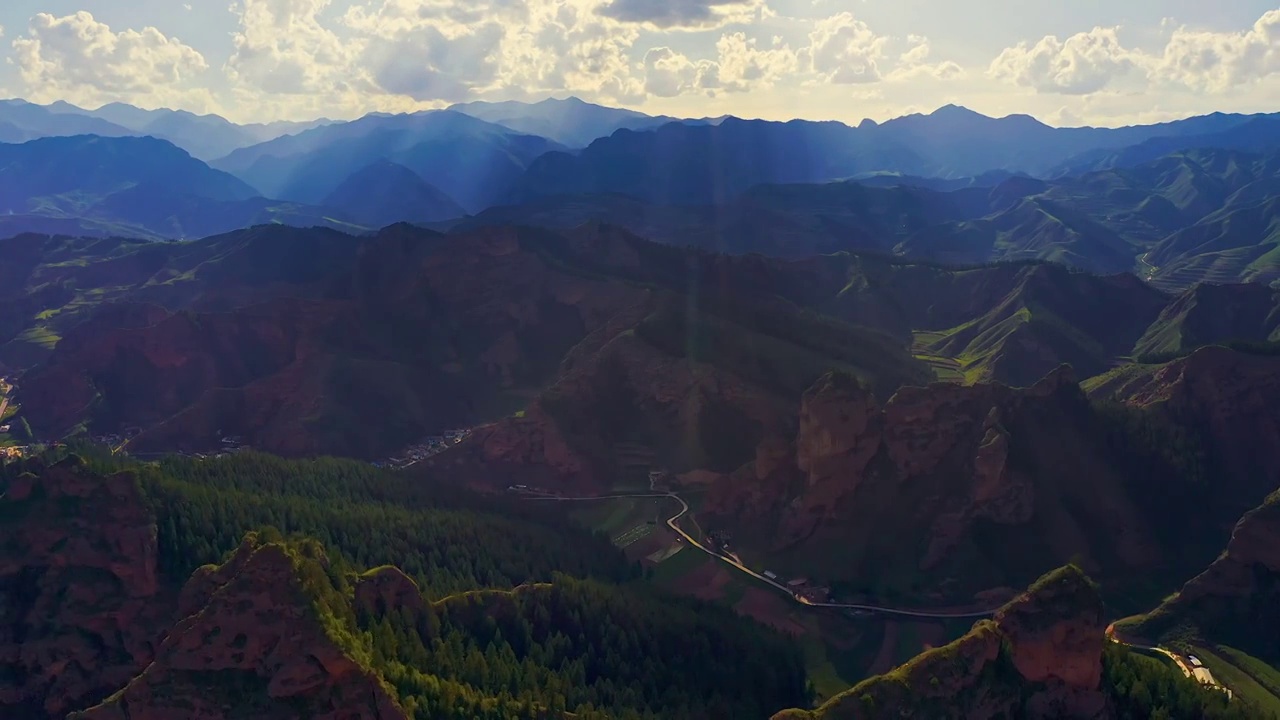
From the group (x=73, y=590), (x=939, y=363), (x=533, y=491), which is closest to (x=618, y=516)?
(x=533, y=491)

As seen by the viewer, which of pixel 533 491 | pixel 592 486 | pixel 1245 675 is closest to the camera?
pixel 1245 675

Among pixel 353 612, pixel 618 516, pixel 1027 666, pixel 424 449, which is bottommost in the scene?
pixel 618 516

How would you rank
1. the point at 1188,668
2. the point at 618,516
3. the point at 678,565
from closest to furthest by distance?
the point at 1188,668 → the point at 678,565 → the point at 618,516

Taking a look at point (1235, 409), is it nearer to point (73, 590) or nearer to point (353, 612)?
point (353, 612)

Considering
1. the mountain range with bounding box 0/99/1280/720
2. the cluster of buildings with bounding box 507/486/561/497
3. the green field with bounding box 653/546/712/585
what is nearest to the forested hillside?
the mountain range with bounding box 0/99/1280/720

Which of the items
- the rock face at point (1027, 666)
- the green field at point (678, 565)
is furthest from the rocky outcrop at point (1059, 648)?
the green field at point (678, 565)

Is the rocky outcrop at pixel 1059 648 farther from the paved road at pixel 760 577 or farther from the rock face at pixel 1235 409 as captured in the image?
the rock face at pixel 1235 409

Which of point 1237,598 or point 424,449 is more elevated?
point 1237,598
